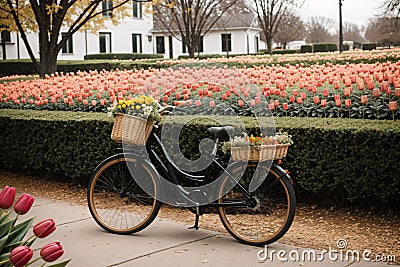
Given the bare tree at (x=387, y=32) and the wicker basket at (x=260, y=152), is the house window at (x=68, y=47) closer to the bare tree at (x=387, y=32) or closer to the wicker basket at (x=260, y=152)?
the bare tree at (x=387, y=32)

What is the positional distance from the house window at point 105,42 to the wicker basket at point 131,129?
1557 inches

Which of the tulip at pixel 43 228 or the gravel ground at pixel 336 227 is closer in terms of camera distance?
the tulip at pixel 43 228

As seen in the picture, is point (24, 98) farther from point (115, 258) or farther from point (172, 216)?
point (115, 258)

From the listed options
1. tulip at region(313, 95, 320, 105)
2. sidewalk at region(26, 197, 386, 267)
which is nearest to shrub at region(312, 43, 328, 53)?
tulip at region(313, 95, 320, 105)

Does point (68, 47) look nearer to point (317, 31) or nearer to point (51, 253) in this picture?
point (51, 253)

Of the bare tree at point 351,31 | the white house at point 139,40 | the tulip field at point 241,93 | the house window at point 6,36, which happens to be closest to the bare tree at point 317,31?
the bare tree at point 351,31

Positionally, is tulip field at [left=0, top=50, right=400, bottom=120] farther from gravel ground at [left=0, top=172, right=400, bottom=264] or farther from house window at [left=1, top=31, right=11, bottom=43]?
house window at [left=1, top=31, right=11, bottom=43]

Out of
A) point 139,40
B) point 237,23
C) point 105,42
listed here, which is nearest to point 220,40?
point 237,23

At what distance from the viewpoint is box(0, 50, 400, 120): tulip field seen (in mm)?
7461

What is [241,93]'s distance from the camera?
27.9 ft

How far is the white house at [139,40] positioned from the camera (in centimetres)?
3781

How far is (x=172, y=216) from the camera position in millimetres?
6492

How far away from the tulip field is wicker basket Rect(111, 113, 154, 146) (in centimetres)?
46

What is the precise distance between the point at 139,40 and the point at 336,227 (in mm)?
43274
